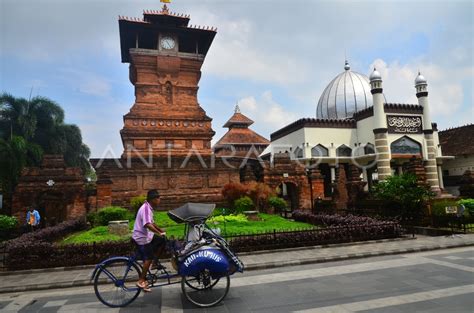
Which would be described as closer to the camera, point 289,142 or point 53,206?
point 53,206

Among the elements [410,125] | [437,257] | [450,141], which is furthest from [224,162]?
[450,141]

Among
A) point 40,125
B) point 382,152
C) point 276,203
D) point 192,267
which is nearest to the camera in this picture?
point 192,267

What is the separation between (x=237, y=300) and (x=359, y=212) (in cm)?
1344

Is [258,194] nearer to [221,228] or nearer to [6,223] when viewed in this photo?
[221,228]

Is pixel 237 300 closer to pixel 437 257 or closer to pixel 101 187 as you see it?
pixel 437 257

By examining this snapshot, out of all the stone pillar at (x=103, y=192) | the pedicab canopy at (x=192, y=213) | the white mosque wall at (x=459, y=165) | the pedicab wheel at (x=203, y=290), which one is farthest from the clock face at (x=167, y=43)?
the white mosque wall at (x=459, y=165)

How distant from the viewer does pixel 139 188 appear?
20.7 meters

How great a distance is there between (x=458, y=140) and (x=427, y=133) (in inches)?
Answer: 311

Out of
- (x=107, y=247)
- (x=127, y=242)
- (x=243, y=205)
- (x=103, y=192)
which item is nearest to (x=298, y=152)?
(x=243, y=205)

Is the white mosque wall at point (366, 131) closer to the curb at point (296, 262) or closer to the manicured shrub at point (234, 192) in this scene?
the manicured shrub at point (234, 192)

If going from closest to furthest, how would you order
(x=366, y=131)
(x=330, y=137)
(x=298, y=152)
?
(x=366, y=131) → (x=298, y=152) → (x=330, y=137)

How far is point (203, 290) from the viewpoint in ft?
19.2

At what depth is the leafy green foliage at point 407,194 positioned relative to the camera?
15094 millimetres

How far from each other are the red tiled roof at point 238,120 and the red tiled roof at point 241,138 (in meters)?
0.75
